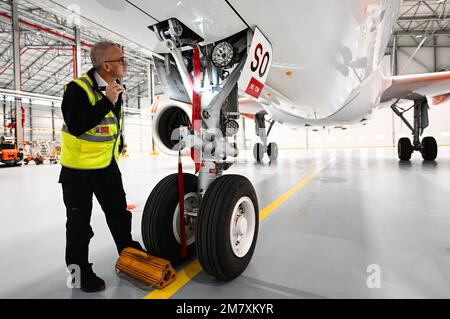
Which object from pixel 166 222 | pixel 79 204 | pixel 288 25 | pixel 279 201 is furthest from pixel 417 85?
pixel 79 204

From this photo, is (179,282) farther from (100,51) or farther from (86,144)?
(100,51)

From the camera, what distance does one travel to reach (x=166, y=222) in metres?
1.57

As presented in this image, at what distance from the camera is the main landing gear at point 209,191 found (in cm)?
133

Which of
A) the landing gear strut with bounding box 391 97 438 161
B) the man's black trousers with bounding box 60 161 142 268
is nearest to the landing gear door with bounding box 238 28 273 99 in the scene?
the man's black trousers with bounding box 60 161 142 268

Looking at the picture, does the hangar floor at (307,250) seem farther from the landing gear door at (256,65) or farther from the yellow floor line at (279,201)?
the landing gear door at (256,65)

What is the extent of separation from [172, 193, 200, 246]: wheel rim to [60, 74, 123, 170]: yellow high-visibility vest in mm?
524

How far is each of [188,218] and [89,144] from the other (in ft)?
2.42

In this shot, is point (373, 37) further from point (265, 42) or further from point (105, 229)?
point (105, 229)

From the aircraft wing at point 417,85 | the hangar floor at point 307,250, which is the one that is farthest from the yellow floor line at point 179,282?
the aircraft wing at point 417,85

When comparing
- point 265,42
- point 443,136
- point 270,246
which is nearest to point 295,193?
point 270,246

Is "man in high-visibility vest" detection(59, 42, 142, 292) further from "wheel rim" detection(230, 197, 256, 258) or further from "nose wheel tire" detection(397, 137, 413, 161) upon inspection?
"nose wheel tire" detection(397, 137, 413, 161)
